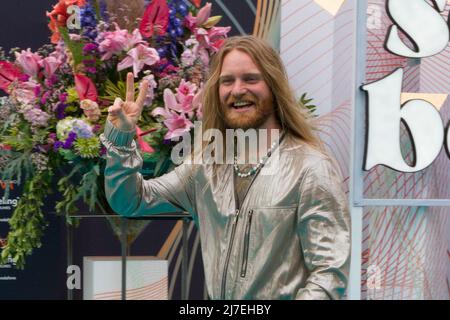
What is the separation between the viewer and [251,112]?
2.71 m

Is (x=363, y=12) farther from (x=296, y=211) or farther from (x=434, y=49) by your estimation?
(x=296, y=211)

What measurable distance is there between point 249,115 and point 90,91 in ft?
2.66

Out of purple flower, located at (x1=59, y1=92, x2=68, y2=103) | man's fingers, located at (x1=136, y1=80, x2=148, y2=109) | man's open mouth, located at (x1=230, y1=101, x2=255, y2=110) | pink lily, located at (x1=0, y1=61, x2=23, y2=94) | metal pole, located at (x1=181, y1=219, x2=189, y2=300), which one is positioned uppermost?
pink lily, located at (x1=0, y1=61, x2=23, y2=94)

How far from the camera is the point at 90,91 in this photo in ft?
10.8

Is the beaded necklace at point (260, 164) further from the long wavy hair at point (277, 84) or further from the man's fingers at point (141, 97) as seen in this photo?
the man's fingers at point (141, 97)

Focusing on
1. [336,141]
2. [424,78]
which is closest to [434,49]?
[424,78]

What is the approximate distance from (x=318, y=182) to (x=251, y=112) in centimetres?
29

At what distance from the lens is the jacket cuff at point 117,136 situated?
8.93 ft

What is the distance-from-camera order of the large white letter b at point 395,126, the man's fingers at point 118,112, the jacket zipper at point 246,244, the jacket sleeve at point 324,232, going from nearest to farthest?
the jacket sleeve at point 324,232 < the jacket zipper at point 246,244 < the man's fingers at point 118,112 < the large white letter b at point 395,126

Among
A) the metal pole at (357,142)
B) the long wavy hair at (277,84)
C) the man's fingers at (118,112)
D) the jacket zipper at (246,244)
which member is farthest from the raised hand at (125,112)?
the metal pole at (357,142)

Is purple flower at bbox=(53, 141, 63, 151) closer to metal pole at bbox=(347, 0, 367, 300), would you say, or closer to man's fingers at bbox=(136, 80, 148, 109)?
man's fingers at bbox=(136, 80, 148, 109)

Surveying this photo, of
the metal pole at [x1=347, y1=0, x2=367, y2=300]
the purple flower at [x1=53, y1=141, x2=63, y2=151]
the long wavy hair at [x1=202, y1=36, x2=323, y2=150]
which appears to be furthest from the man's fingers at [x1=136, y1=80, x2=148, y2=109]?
the metal pole at [x1=347, y1=0, x2=367, y2=300]

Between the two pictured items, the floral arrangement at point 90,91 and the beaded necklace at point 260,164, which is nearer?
the beaded necklace at point 260,164

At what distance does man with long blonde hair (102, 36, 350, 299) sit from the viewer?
8.39 feet
